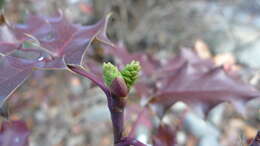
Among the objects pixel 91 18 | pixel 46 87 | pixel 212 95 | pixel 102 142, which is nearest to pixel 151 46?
pixel 91 18

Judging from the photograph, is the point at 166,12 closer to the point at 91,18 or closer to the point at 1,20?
the point at 91,18

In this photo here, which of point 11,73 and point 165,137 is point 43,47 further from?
point 165,137

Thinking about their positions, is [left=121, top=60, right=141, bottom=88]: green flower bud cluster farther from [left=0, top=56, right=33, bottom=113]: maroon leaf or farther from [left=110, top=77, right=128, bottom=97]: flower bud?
[left=0, top=56, right=33, bottom=113]: maroon leaf

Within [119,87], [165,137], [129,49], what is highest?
[129,49]

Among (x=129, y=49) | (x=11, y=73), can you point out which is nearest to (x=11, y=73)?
(x=11, y=73)

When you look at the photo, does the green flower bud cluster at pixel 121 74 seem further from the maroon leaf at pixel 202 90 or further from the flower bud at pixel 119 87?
the maroon leaf at pixel 202 90

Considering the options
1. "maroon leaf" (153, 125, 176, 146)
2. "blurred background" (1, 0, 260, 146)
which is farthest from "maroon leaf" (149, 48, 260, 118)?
"blurred background" (1, 0, 260, 146)

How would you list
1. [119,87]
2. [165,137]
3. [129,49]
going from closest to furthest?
1. [119,87]
2. [165,137]
3. [129,49]
